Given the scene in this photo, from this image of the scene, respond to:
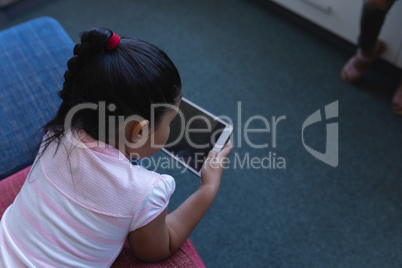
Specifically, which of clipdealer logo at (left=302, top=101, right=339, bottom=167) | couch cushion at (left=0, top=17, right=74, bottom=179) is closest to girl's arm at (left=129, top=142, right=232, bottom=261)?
couch cushion at (left=0, top=17, right=74, bottom=179)

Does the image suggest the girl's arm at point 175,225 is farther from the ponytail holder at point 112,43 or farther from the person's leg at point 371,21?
the person's leg at point 371,21

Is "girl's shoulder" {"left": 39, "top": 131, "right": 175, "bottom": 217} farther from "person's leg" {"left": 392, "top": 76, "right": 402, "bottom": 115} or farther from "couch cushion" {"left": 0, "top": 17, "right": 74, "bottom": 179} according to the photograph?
"person's leg" {"left": 392, "top": 76, "right": 402, "bottom": 115}

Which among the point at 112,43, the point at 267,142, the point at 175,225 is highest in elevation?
the point at 112,43

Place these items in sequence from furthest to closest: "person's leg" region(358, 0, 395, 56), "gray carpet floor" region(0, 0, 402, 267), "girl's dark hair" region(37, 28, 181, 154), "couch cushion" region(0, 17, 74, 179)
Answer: "person's leg" region(358, 0, 395, 56) → "gray carpet floor" region(0, 0, 402, 267) → "couch cushion" region(0, 17, 74, 179) → "girl's dark hair" region(37, 28, 181, 154)

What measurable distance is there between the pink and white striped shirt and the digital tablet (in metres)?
0.35

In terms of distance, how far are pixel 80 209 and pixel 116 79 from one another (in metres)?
0.24

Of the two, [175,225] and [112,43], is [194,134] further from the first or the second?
[112,43]

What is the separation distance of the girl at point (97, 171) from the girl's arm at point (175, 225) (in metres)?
0.01

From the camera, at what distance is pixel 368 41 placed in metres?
1.42

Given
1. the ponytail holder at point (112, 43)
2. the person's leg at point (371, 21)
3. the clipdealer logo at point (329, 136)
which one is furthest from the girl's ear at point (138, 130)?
the person's leg at point (371, 21)

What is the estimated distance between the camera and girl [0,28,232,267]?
0.63m

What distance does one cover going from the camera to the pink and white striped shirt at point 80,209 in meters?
0.65

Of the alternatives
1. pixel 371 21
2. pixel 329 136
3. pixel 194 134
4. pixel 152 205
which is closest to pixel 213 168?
pixel 194 134

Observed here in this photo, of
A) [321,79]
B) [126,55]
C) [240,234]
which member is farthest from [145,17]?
[126,55]
